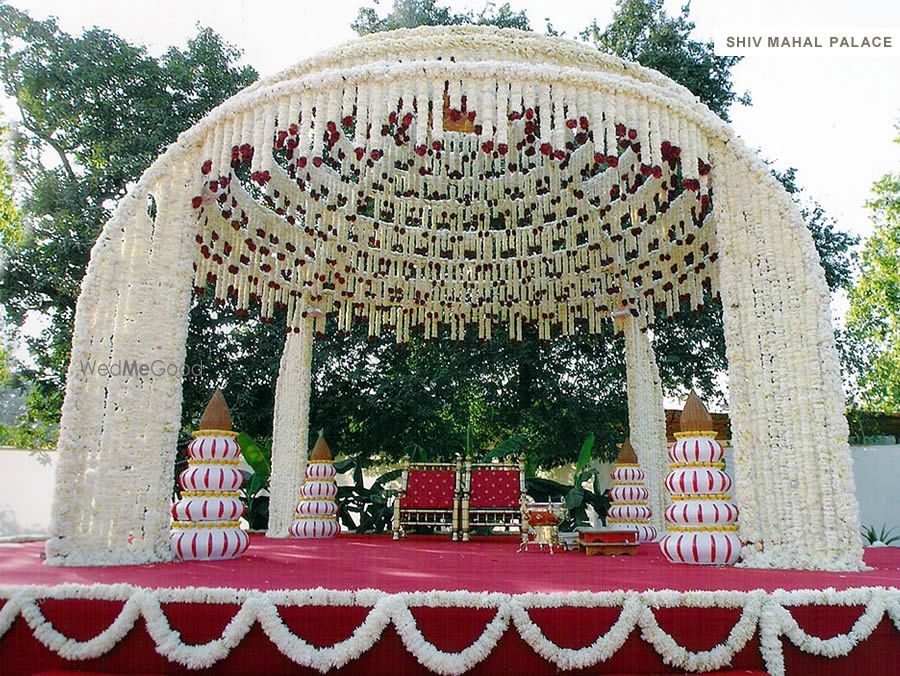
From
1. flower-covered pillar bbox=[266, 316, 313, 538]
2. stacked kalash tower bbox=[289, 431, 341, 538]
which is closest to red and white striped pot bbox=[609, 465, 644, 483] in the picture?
stacked kalash tower bbox=[289, 431, 341, 538]

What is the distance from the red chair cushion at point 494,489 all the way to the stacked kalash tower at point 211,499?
3.12 meters

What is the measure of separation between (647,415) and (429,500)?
8.58 feet

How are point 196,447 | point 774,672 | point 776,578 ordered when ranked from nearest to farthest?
point 774,672 < point 776,578 < point 196,447

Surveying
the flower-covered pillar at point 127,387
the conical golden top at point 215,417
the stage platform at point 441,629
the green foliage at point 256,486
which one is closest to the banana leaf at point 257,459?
the green foliage at point 256,486

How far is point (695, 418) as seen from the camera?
172 inches

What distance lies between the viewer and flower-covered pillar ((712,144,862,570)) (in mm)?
4082

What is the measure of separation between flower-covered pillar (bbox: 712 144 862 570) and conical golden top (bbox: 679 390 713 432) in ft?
1.04

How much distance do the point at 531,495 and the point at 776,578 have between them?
5.82 metres

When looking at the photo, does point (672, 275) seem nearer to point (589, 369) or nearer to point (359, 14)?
point (589, 369)

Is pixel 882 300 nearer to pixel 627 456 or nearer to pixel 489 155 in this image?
pixel 627 456

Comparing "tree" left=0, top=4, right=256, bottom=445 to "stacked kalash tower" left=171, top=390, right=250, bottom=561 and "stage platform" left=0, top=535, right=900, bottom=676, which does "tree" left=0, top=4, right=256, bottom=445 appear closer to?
"stacked kalash tower" left=171, top=390, right=250, bottom=561

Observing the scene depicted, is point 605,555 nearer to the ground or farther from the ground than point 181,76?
nearer to the ground

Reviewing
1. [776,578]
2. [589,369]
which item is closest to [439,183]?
[776,578]

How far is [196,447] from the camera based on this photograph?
470 centimetres
